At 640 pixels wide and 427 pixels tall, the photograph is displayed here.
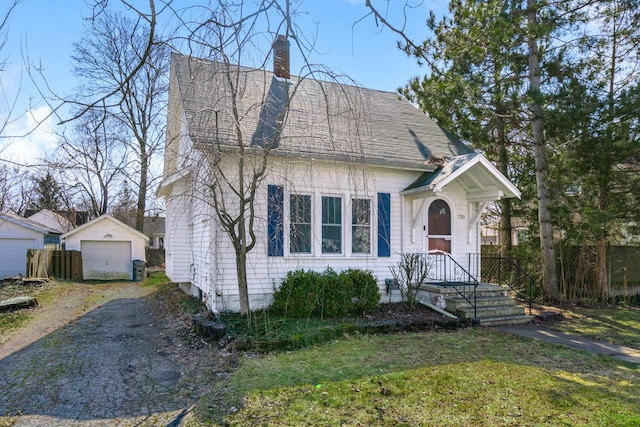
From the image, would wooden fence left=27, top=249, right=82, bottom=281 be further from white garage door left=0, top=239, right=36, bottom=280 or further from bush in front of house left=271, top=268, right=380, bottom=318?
bush in front of house left=271, top=268, right=380, bottom=318

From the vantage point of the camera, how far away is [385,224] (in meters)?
10.1

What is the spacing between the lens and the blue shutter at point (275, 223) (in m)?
8.62

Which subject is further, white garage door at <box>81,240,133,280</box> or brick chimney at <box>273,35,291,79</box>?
white garage door at <box>81,240,133,280</box>

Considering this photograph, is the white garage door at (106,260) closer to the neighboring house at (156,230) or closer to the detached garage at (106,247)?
the detached garage at (106,247)

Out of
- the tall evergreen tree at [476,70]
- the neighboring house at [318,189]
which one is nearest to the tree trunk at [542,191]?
the tall evergreen tree at [476,70]

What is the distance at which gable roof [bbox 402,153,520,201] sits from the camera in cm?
952

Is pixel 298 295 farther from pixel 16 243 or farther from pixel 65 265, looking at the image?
pixel 16 243

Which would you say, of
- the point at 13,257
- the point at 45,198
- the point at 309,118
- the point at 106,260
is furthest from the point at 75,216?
the point at 309,118

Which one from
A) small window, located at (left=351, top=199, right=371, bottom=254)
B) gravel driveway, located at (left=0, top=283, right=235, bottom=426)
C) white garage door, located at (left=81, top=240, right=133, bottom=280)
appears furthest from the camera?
white garage door, located at (left=81, top=240, right=133, bottom=280)

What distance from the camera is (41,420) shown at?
4.11 metres

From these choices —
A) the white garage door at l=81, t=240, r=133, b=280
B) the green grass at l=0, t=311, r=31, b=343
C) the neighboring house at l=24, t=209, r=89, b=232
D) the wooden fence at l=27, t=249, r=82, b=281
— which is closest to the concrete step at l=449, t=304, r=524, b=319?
the green grass at l=0, t=311, r=31, b=343

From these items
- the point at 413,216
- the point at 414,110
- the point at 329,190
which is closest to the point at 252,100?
the point at 329,190

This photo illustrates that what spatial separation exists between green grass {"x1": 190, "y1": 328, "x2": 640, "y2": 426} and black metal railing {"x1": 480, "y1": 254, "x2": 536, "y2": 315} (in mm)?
5726

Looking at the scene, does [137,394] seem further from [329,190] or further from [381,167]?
[381,167]
